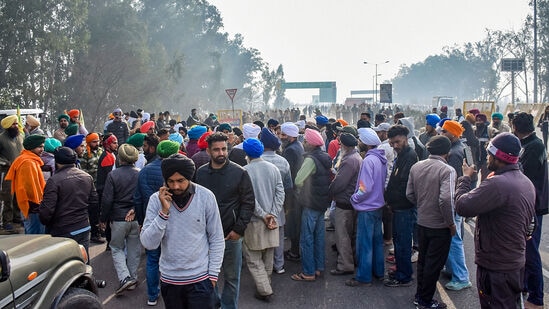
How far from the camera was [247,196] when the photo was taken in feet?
15.2

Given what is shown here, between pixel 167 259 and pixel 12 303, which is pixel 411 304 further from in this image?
pixel 12 303

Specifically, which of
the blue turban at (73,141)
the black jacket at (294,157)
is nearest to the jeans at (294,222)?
the black jacket at (294,157)

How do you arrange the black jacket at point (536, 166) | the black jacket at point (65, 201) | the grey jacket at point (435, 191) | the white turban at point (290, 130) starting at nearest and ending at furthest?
the grey jacket at point (435, 191) → the black jacket at point (65, 201) → the black jacket at point (536, 166) → the white turban at point (290, 130)

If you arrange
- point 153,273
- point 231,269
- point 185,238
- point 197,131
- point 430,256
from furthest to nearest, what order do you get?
1. point 197,131
2. point 153,273
3. point 430,256
4. point 231,269
5. point 185,238

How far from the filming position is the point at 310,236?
20.9 feet

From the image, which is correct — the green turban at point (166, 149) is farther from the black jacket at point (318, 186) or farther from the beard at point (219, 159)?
the black jacket at point (318, 186)

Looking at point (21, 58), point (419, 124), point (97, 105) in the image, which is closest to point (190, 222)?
point (21, 58)

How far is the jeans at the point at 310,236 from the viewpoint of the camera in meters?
6.38

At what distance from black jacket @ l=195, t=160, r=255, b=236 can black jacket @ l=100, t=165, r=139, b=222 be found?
169 centimetres

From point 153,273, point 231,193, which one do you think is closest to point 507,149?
point 231,193

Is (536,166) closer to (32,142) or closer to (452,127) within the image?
(452,127)

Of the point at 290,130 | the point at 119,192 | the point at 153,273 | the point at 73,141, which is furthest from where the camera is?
the point at 290,130

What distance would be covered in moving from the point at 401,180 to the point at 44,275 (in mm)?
4072

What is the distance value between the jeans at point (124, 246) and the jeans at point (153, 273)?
56 centimetres
